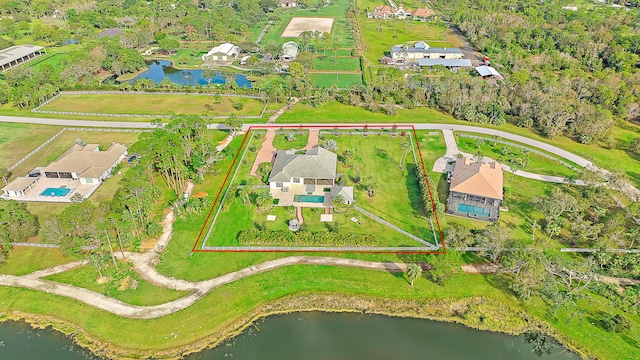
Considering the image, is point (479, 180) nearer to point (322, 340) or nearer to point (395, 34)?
point (322, 340)

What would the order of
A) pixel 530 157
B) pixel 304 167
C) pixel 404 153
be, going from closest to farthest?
pixel 304 167, pixel 404 153, pixel 530 157

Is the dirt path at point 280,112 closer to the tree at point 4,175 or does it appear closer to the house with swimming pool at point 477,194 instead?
the house with swimming pool at point 477,194

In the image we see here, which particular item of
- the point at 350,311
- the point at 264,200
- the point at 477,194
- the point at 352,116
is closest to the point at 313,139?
the point at 352,116

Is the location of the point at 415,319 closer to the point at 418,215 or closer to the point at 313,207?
the point at 418,215

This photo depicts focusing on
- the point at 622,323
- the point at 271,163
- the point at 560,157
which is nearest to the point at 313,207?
the point at 271,163

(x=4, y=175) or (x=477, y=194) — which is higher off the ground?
(x=4, y=175)

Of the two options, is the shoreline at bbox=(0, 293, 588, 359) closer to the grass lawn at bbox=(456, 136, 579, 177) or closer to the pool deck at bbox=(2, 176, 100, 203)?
the pool deck at bbox=(2, 176, 100, 203)

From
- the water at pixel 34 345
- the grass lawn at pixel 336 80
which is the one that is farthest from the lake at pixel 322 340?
the grass lawn at pixel 336 80

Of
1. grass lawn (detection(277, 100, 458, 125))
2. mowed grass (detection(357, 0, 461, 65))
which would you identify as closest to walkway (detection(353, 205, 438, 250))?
grass lawn (detection(277, 100, 458, 125))
